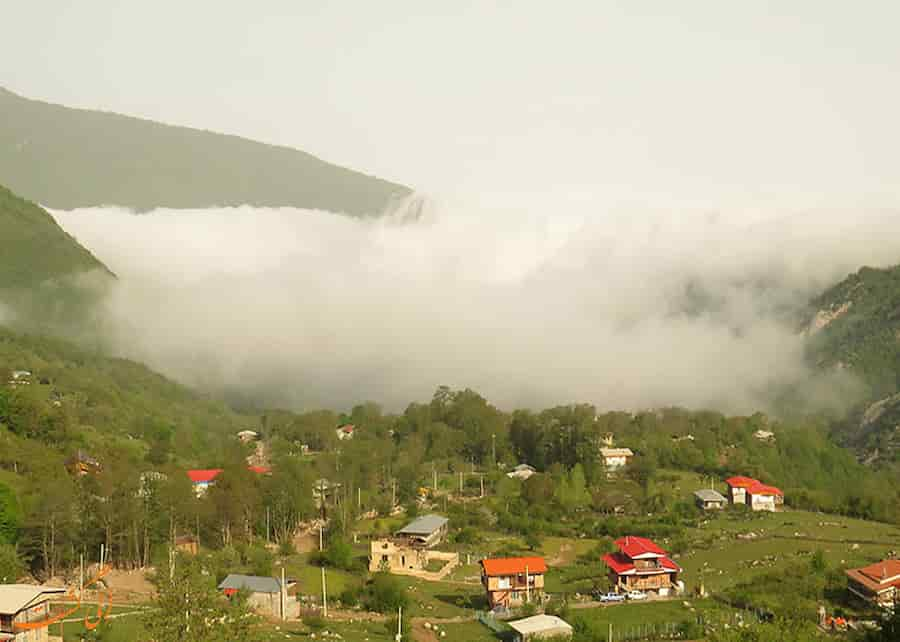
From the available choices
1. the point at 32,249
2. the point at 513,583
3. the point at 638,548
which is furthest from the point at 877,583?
the point at 32,249

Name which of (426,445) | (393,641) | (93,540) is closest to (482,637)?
(393,641)

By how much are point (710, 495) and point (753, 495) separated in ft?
14.5

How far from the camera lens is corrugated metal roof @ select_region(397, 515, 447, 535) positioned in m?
67.2

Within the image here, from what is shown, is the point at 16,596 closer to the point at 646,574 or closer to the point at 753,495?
the point at 646,574

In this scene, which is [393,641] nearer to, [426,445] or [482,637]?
[482,637]

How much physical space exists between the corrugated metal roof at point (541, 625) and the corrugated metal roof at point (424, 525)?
21310 mm

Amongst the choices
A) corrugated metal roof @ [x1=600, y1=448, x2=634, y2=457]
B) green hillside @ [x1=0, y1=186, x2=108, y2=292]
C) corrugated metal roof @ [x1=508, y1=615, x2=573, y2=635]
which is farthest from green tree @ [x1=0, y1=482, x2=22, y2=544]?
green hillside @ [x1=0, y1=186, x2=108, y2=292]

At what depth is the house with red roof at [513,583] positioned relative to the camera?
52656 mm

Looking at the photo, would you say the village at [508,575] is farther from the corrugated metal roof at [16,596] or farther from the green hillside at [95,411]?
the green hillside at [95,411]

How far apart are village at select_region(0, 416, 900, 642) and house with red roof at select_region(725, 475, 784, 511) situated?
13 centimetres

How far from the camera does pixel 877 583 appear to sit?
4912 centimetres

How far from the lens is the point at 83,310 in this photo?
447 ft

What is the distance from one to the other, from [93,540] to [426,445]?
51781mm

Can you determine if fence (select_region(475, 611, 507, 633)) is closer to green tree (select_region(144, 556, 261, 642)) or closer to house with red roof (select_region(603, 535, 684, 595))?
house with red roof (select_region(603, 535, 684, 595))
